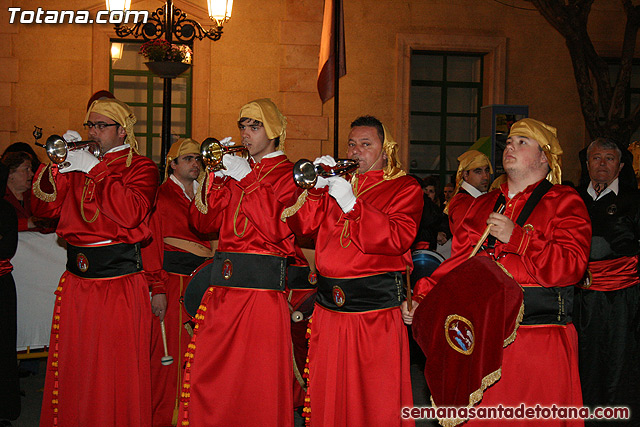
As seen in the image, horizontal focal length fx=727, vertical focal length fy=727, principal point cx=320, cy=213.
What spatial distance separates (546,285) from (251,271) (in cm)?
195

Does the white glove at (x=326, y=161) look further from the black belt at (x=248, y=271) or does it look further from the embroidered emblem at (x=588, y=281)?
the embroidered emblem at (x=588, y=281)

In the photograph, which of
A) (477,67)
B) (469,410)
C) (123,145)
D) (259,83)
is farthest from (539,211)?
(477,67)

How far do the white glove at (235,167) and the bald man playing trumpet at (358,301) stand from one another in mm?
652

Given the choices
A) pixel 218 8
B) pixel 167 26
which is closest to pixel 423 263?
pixel 167 26

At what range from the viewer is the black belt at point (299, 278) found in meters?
5.91

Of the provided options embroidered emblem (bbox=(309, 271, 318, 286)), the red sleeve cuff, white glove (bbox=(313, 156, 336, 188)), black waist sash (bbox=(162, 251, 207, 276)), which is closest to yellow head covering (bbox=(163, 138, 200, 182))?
black waist sash (bbox=(162, 251, 207, 276))

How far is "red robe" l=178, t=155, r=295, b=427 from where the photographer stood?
4688mm

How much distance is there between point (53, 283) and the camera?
716 centimetres

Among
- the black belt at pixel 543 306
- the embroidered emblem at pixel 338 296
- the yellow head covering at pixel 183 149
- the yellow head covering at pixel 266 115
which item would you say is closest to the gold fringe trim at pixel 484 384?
the black belt at pixel 543 306

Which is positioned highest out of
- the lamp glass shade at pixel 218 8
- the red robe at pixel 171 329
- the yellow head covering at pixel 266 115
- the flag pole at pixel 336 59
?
the lamp glass shade at pixel 218 8

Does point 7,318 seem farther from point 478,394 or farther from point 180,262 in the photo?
point 478,394

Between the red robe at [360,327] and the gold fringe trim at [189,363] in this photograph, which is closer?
the red robe at [360,327]

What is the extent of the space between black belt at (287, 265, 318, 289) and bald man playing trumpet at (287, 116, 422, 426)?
1.38 m

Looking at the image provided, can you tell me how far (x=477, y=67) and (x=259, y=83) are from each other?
4.01 m
